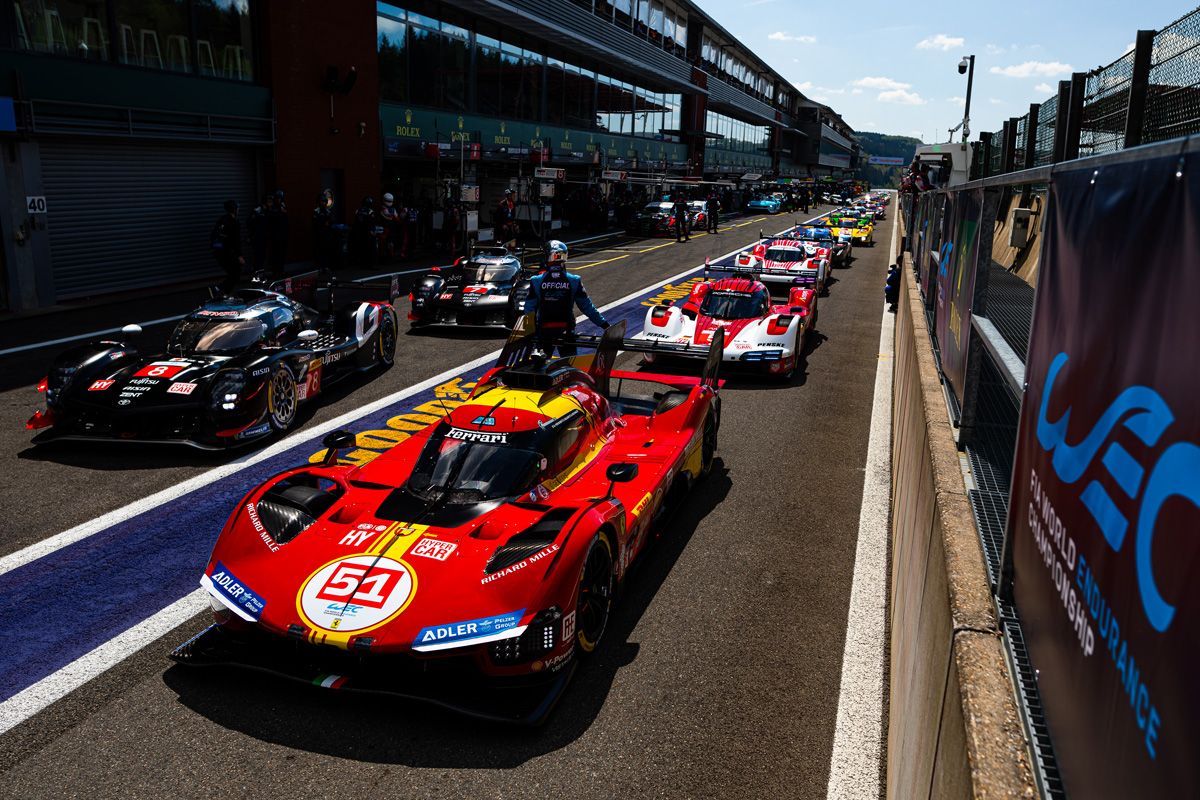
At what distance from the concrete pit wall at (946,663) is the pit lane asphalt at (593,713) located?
74 centimetres

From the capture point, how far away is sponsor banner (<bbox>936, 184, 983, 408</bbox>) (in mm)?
4840

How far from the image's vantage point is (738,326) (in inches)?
523

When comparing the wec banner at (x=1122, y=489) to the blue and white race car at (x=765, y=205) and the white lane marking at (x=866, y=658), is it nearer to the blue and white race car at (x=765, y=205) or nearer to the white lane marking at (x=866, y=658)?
the white lane marking at (x=866, y=658)

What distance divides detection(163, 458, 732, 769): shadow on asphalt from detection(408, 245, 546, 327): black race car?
413 inches

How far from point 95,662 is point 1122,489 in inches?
213

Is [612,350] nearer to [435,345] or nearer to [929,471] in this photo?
[929,471]

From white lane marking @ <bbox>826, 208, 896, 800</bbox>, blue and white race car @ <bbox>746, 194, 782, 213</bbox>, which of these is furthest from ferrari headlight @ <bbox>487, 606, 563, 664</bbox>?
blue and white race car @ <bbox>746, 194, 782, 213</bbox>

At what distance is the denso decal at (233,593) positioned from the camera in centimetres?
491

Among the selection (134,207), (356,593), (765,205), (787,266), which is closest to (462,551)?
(356,593)

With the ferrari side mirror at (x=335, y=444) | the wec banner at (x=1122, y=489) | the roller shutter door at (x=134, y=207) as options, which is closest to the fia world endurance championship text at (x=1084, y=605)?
the wec banner at (x=1122, y=489)

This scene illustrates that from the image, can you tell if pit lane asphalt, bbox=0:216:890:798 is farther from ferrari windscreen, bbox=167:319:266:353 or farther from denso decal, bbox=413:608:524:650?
ferrari windscreen, bbox=167:319:266:353

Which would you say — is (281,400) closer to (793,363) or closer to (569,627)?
(569,627)

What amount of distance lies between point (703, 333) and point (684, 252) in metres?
19.6

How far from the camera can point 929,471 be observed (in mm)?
4348
